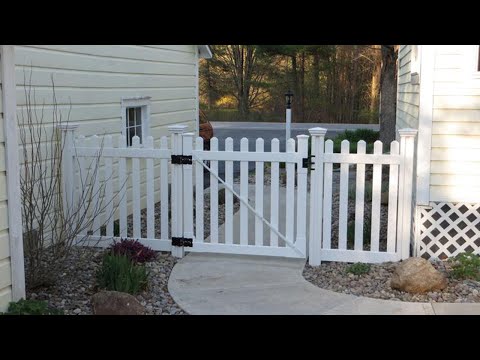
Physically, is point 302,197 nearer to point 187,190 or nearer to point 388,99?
point 187,190

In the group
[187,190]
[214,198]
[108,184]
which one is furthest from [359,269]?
[108,184]

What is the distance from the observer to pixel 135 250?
20.8 feet

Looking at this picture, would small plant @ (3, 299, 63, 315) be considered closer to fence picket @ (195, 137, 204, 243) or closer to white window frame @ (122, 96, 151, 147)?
fence picket @ (195, 137, 204, 243)

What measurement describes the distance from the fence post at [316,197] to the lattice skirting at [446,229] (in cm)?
106

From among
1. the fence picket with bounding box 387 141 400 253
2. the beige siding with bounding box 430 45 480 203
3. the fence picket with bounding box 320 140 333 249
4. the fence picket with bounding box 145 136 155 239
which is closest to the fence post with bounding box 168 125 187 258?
the fence picket with bounding box 145 136 155 239

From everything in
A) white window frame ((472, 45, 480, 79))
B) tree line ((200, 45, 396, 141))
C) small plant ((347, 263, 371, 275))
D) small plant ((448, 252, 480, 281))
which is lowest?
small plant ((347, 263, 371, 275))

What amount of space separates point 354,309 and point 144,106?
215 inches

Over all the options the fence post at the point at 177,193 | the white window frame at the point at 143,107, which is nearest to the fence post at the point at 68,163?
the fence post at the point at 177,193

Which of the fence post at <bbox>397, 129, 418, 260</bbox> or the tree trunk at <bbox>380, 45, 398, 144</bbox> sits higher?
the tree trunk at <bbox>380, 45, 398, 144</bbox>

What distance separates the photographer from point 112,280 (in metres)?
5.26

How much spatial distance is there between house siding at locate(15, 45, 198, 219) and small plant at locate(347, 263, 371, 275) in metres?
3.58

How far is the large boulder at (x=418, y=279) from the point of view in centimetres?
532

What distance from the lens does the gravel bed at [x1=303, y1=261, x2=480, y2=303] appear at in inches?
207
